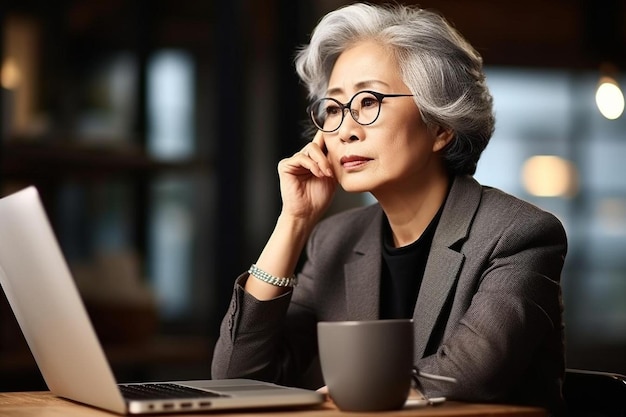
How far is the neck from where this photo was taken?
6.33ft

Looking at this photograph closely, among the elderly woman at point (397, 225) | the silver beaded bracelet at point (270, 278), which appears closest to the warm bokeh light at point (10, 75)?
the elderly woman at point (397, 225)

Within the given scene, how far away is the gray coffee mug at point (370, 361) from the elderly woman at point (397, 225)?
356 millimetres

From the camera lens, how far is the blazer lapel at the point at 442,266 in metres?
1.73

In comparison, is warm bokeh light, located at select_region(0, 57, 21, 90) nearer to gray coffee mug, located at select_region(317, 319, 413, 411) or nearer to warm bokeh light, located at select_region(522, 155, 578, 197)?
gray coffee mug, located at select_region(317, 319, 413, 411)

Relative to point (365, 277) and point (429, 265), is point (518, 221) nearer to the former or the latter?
point (429, 265)

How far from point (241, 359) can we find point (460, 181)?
0.53 meters

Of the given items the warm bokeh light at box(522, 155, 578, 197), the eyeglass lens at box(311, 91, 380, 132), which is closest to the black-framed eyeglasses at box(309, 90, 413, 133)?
the eyeglass lens at box(311, 91, 380, 132)

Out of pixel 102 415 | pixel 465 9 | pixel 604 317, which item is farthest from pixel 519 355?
pixel 604 317

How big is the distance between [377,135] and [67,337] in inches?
30.8

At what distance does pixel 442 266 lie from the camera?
1.75m

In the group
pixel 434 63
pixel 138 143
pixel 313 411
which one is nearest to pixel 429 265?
pixel 434 63

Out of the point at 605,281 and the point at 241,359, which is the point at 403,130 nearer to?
the point at 241,359

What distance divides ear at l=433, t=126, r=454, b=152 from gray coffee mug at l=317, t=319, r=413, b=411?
784mm

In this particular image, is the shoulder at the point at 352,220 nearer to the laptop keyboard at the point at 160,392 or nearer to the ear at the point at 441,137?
the ear at the point at 441,137
